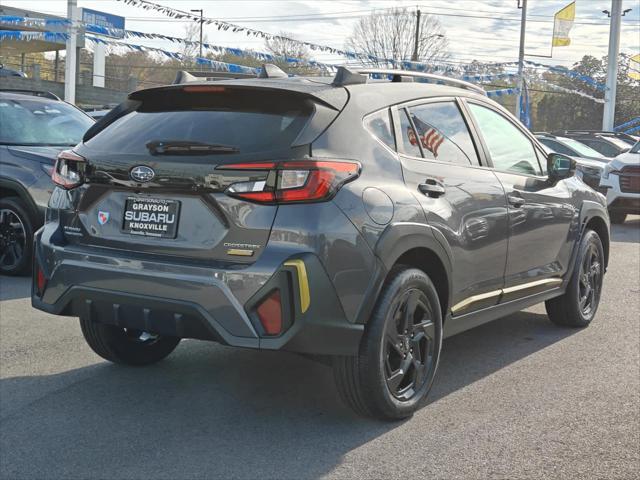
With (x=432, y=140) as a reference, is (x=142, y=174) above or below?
below

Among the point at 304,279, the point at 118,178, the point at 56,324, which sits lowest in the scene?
the point at 56,324

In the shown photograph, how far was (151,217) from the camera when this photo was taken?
390cm

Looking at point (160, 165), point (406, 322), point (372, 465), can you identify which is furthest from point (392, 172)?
point (372, 465)

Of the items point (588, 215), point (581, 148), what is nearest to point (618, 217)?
point (581, 148)

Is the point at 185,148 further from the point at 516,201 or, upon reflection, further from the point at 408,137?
the point at 516,201

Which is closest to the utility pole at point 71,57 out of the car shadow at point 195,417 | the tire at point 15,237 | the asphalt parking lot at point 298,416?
the tire at point 15,237

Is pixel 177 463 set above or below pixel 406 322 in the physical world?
below

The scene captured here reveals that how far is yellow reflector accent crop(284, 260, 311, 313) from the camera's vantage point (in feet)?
11.8

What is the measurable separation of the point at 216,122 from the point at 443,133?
4.62ft

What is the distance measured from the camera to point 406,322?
13.7 ft

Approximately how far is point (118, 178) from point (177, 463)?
1361 mm

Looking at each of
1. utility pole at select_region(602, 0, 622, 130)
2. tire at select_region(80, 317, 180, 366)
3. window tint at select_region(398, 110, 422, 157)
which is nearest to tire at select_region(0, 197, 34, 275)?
tire at select_region(80, 317, 180, 366)

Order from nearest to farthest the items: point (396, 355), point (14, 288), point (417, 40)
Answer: point (396, 355) < point (14, 288) < point (417, 40)

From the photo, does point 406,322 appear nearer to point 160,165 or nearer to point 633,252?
point 160,165
